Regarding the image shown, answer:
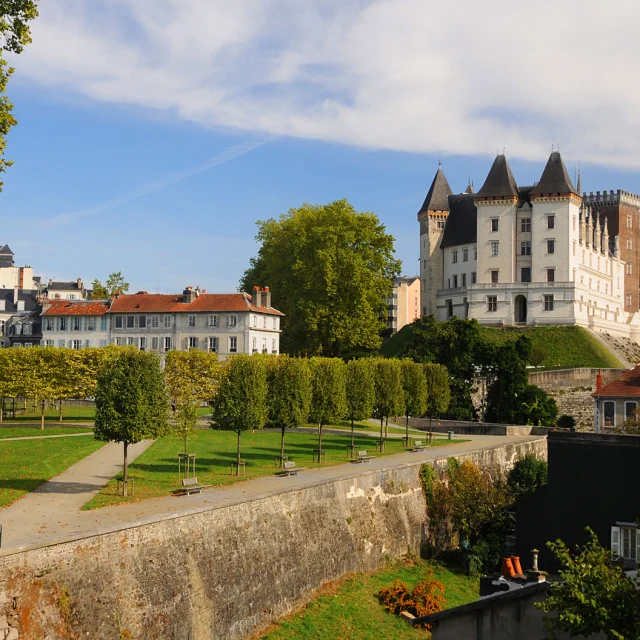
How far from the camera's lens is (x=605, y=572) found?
13781 millimetres

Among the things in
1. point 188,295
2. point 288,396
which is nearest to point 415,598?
point 288,396

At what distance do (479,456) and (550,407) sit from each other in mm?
19963

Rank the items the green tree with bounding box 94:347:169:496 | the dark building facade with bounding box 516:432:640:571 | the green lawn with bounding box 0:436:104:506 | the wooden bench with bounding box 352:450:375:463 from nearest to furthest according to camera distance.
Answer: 1. the green lawn with bounding box 0:436:104:506
2. the green tree with bounding box 94:347:169:496
3. the dark building facade with bounding box 516:432:640:571
4. the wooden bench with bounding box 352:450:375:463

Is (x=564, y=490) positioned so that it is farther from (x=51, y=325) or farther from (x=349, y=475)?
(x=51, y=325)

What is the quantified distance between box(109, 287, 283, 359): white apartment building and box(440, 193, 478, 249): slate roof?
2878 centimetres

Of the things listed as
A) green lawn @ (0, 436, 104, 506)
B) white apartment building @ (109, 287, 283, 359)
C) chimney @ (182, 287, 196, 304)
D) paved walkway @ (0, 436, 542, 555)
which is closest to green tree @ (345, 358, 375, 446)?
paved walkway @ (0, 436, 542, 555)

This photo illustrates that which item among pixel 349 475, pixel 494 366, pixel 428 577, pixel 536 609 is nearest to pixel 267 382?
pixel 349 475

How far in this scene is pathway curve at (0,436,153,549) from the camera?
18875 millimetres

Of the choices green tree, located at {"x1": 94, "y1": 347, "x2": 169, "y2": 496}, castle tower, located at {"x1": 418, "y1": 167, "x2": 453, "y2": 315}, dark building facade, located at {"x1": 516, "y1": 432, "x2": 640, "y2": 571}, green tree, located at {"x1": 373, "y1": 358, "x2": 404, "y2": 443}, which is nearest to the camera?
green tree, located at {"x1": 94, "y1": 347, "x2": 169, "y2": 496}

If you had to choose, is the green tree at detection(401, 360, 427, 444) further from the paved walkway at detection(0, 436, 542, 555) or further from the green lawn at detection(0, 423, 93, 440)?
the green lawn at detection(0, 423, 93, 440)

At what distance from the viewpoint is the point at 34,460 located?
3012 centimetres

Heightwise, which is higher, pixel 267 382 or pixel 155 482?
pixel 267 382

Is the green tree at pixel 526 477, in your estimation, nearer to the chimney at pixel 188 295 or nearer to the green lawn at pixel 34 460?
the green lawn at pixel 34 460

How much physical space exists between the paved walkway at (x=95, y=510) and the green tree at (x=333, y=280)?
122 feet
